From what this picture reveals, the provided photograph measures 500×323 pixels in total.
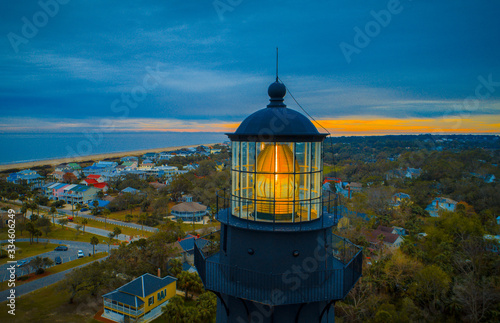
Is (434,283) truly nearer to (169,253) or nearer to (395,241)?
(395,241)

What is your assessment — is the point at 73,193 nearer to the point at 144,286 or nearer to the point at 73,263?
the point at 73,263

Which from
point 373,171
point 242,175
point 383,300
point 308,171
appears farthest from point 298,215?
point 373,171

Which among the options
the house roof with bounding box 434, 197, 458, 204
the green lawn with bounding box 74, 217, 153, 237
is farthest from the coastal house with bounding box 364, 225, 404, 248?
the green lawn with bounding box 74, 217, 153, 237

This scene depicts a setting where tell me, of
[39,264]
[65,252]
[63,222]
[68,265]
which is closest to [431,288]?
[68,265]

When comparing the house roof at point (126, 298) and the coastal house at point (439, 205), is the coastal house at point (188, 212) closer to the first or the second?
the house roof at point (126, 298)

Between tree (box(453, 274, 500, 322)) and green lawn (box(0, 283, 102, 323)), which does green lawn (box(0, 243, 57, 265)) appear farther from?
tree (box(453, 274, 500, 322))

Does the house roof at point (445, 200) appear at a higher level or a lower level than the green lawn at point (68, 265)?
higher

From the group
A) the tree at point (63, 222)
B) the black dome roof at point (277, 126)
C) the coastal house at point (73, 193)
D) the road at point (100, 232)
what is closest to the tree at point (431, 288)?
the black dome roof at point (277, 126)
